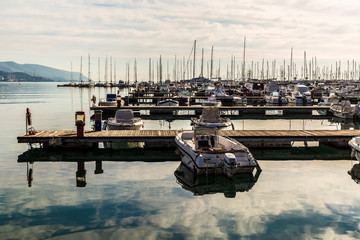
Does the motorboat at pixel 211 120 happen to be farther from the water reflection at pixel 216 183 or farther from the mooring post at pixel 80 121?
the water reflection at pixel 216 183

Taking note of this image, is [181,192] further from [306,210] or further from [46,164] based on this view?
[46,164]

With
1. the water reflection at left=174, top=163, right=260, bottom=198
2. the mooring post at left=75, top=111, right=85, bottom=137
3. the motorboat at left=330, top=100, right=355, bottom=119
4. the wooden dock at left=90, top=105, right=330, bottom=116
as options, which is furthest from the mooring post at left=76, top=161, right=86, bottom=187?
the motorboat at left=330, top=100, right=355, bottom=119

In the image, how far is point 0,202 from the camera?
13484 millimetres

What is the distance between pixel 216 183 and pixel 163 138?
7305mm

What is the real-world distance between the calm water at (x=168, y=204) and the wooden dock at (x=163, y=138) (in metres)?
2.24

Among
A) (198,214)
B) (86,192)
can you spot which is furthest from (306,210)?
(86,192)

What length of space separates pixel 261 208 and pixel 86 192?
7.05 metres

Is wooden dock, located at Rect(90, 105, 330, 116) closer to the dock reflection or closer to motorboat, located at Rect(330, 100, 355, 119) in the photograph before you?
motorboat, located at Rect(330, 100, 355, 119)

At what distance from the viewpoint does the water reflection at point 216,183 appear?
50.0 feet

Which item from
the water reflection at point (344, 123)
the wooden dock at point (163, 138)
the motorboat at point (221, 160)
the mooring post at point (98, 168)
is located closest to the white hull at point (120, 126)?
the wooden dock at point (163, 138)

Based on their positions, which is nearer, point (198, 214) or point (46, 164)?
point (198, 214)

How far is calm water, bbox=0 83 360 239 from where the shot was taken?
35.7ft

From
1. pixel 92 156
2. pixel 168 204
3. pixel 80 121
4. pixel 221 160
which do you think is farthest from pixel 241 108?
pixel 168 204

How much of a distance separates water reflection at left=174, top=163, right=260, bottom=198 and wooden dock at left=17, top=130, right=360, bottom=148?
5.46m
